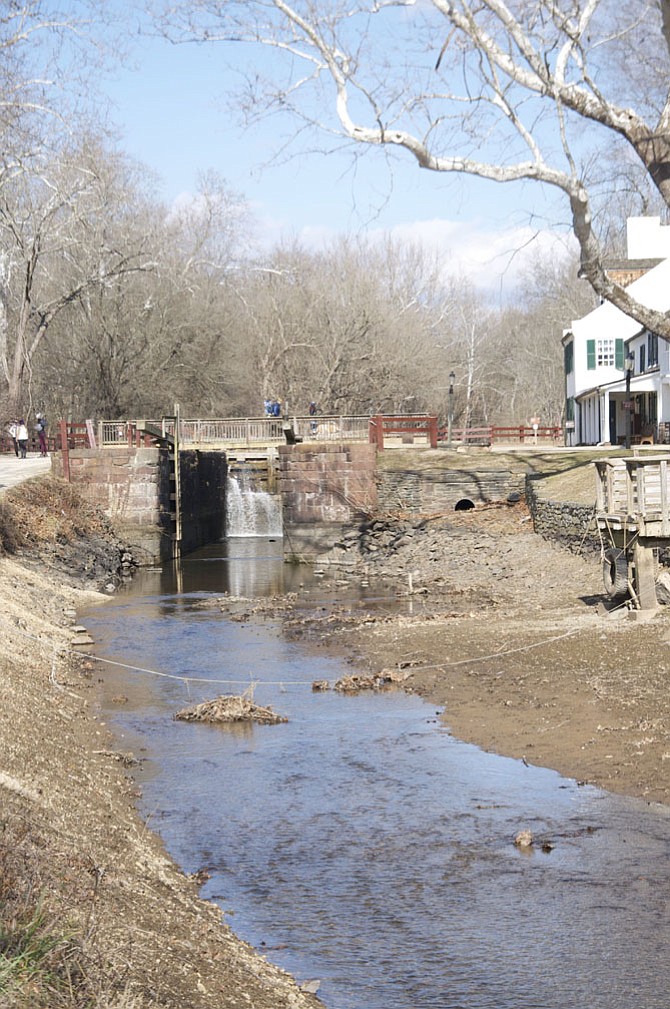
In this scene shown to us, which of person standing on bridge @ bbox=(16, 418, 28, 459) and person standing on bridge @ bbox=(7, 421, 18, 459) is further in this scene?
person standing on bridge @ bbox=(7, 421, 18, 459)

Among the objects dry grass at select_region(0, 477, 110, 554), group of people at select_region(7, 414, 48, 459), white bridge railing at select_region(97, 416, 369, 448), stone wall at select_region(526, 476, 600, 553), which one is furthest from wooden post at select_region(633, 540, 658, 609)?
group of people at select_region(7, 414, 48, 459)

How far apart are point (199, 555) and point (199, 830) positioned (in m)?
30.8

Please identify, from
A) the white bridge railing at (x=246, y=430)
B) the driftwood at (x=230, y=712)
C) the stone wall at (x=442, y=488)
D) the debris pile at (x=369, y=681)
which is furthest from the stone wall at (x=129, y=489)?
the driftwood at (x=230, y=712)

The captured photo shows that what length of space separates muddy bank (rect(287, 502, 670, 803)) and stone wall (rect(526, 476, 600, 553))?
1.12ft

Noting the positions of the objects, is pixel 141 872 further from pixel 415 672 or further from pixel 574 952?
pixel 415 672

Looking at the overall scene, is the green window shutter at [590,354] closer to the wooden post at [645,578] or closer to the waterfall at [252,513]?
the waterfall at [252,513]

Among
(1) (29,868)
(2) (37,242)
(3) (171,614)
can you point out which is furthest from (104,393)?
(1) (29,868)

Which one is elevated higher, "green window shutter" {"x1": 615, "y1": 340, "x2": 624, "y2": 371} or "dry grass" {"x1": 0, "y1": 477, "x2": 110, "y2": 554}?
"green window shutter" {"x1": 615, "y1": 340, "x2": 624, "y2": 371}

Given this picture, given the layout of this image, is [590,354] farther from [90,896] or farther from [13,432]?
[90,896]

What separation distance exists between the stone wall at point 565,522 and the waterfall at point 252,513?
18.5 metres

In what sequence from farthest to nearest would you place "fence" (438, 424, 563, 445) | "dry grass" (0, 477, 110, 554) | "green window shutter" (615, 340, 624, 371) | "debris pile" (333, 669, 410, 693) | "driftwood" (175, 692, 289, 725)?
"fence" (438, 424, 563, 445)
"green window shutter" (615, 340, 624, 371)
"dry grass" (0, 477, 110, 554)
"debris pile" (333, 669, 410, 693)
"driftwood" (175, 692, 289, 725)

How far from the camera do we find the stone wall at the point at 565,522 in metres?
25.8

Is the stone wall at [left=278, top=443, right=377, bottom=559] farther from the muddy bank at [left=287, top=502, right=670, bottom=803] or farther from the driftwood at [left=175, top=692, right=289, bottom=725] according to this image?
the driftwood at [left=175, top=692, right=289, bottom=725]

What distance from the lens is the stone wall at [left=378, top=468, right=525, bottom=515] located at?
36125 millimetres
